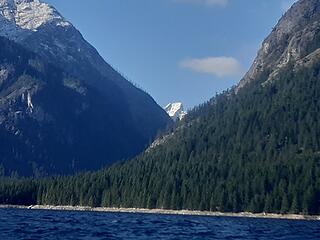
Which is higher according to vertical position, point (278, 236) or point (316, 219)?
point (316, 219)

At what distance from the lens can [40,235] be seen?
102438 mm

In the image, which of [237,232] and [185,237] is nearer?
[185,237]

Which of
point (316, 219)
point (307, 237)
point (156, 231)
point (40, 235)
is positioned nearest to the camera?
point (40, 235)

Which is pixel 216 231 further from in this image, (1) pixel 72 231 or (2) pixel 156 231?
(1) pixel 72 231

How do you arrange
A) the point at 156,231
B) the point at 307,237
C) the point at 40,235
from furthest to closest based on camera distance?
1. the point at 156,231
2. the point at 307,237
3. the point at 40,235

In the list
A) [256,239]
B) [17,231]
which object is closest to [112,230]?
[17,231]

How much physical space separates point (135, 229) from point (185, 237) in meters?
21.5

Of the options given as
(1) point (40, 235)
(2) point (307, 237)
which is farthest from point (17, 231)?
(2) point (307, 237)

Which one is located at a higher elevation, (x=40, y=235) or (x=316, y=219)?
(x=316, y=219)

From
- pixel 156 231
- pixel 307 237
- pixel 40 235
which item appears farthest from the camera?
pixel 156 231

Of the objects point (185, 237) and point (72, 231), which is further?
point (72, 231)

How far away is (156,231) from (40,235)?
84.6ft

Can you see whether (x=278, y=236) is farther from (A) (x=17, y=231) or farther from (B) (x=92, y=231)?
(A) (x=17, y=231)

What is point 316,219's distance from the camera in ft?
651
